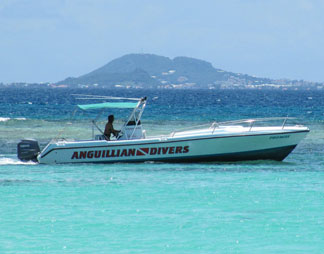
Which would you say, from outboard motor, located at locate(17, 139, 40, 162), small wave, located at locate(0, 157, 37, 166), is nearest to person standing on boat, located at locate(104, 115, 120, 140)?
outboard motor, located at locate(17, 139, 40, 162)

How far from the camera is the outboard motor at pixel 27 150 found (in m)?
23.6

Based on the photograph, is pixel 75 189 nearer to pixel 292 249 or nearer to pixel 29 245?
pixel 29 245

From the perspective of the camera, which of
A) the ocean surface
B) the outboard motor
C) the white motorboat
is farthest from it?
the outboard motor

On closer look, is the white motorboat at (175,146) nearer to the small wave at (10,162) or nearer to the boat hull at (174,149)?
the boat hull at (174,149)

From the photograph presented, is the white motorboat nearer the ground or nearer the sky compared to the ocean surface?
nearer the sky

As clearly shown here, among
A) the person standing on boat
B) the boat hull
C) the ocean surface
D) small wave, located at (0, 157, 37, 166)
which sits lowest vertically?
small wave, located at (0, 157, 37, 166)

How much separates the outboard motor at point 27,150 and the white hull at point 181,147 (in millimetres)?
444

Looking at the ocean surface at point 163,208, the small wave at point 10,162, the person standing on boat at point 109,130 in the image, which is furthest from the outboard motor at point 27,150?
the person standing on boat at point 109,130

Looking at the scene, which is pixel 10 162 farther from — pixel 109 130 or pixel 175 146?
pixel 175 146

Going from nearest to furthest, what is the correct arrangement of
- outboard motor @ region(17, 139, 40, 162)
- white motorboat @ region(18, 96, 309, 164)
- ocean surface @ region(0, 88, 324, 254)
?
ocean surface @ region(0, 88, 324, 254) → white motorboat @ region(18, 96, 309, 164) → outboard motor @ region(17, 139, 40, 162)

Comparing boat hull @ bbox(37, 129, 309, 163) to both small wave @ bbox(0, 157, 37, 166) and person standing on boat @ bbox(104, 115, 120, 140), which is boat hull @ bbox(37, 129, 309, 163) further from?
small wave @ bbox(0, 157, 37, 166)

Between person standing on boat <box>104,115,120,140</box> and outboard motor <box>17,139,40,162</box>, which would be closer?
person standing on boat <box>104,115,120,140</box>

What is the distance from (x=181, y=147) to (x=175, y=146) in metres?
0.20

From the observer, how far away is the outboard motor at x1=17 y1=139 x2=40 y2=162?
23.6 metres
